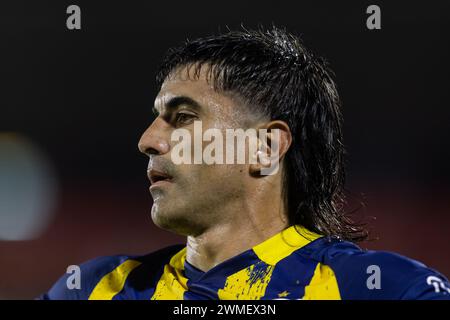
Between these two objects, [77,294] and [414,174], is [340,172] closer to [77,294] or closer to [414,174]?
[77,294]

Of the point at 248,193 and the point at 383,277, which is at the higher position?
the point at 248,193

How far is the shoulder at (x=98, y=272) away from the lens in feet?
6.87

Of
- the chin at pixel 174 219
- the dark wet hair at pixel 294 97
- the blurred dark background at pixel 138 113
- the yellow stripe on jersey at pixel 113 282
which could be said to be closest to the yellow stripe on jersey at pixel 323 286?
the dark wet hair at pixel 294 97

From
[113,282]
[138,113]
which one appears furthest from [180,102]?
[138,113]

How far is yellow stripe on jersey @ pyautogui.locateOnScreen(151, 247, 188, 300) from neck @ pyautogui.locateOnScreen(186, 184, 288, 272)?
74mm

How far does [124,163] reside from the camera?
402cm

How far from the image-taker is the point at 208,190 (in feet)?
6.19

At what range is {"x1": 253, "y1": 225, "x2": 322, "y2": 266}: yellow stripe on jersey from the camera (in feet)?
6.23

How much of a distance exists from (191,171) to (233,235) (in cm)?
23

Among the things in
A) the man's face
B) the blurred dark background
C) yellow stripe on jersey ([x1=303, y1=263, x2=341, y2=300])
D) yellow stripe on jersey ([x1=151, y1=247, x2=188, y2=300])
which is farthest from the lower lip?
the blurred dark background

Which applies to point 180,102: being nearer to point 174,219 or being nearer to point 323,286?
point 174,219

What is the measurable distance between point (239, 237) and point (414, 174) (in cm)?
216

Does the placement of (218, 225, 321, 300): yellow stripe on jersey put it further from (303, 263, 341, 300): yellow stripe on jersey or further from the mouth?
the mouth

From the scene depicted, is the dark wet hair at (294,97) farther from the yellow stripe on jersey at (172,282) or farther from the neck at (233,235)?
the yellow stripe on jersey at (172,282)
